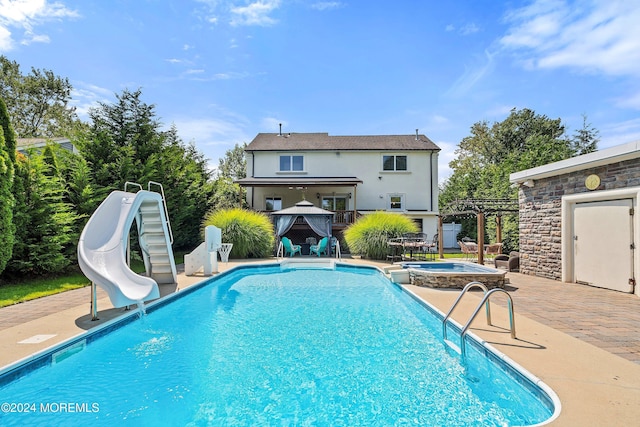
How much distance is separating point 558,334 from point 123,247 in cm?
785

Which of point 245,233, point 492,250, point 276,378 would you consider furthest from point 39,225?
point 492,250

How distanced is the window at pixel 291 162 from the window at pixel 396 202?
6.50 metres

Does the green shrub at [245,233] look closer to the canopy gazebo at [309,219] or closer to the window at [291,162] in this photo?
the canopy gazebo at [309,219]

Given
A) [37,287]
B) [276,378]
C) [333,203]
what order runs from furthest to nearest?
[333,203], [37,287], [276,378]

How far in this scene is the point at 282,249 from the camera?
679 inches

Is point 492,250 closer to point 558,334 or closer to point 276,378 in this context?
point 558,334

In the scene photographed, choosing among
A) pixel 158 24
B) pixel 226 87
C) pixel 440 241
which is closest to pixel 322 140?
pixel 226 87

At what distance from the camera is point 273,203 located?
22672 millimetres

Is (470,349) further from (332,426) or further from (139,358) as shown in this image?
(139,358)

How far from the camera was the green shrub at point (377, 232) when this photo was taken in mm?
14656

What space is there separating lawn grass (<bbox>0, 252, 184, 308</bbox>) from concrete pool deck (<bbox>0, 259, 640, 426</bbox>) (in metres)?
0.37

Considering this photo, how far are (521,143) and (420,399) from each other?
38.5 m

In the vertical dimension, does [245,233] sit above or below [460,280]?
above

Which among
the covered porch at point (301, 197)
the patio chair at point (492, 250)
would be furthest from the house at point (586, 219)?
the covered porch at point (301, 197)
